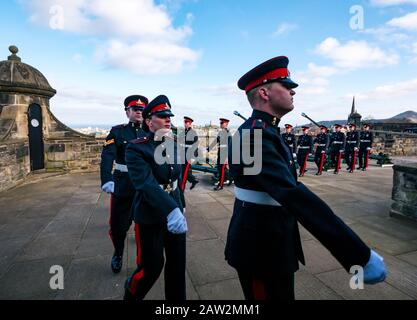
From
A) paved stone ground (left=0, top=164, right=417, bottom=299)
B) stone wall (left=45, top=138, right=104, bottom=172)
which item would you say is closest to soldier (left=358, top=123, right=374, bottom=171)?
paved stone ground (left=0, top=164, right=417, bottom=299)

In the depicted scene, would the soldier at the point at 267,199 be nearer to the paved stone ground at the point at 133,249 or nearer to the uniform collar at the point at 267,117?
the uniform collar at the point at 267,117

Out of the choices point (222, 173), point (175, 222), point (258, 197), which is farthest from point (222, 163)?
point (258, 197)

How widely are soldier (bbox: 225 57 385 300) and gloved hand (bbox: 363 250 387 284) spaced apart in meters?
0.38

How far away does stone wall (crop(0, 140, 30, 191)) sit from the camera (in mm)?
6512

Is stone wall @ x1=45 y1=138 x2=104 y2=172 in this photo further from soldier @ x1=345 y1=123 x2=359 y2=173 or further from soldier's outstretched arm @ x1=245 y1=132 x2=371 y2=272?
soldier @ x1=345 y1=123 x2=359 y2=173

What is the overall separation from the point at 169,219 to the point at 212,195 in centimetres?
475

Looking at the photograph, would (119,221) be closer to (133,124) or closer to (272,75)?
(133,124)

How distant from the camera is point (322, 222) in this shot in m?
1.22

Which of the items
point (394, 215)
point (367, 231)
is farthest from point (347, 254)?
point (394, 215)

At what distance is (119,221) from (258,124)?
221 centimetres

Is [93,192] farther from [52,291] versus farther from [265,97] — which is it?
[265,97]

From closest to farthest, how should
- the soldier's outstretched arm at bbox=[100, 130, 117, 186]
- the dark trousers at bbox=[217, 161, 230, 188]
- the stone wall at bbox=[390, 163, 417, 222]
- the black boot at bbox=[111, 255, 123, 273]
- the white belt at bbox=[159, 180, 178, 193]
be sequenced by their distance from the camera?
1. the white belt at bbox=[159, 180, 178, 193]
2. the black boot at bbox=[111, 255, 123, 273]
3. the soldier's outstretched arm at bbox=[100, 130, 117, 186]
4. the stone wall at bbox=[390, 163, 417, 222]
5. the dark trousers at bbox=[217, 161, 230, 188]

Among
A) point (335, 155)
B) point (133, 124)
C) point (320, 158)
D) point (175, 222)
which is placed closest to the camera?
point (175, 222)

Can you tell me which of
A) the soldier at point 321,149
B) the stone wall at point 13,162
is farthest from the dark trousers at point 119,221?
the soldier at point 321,149
